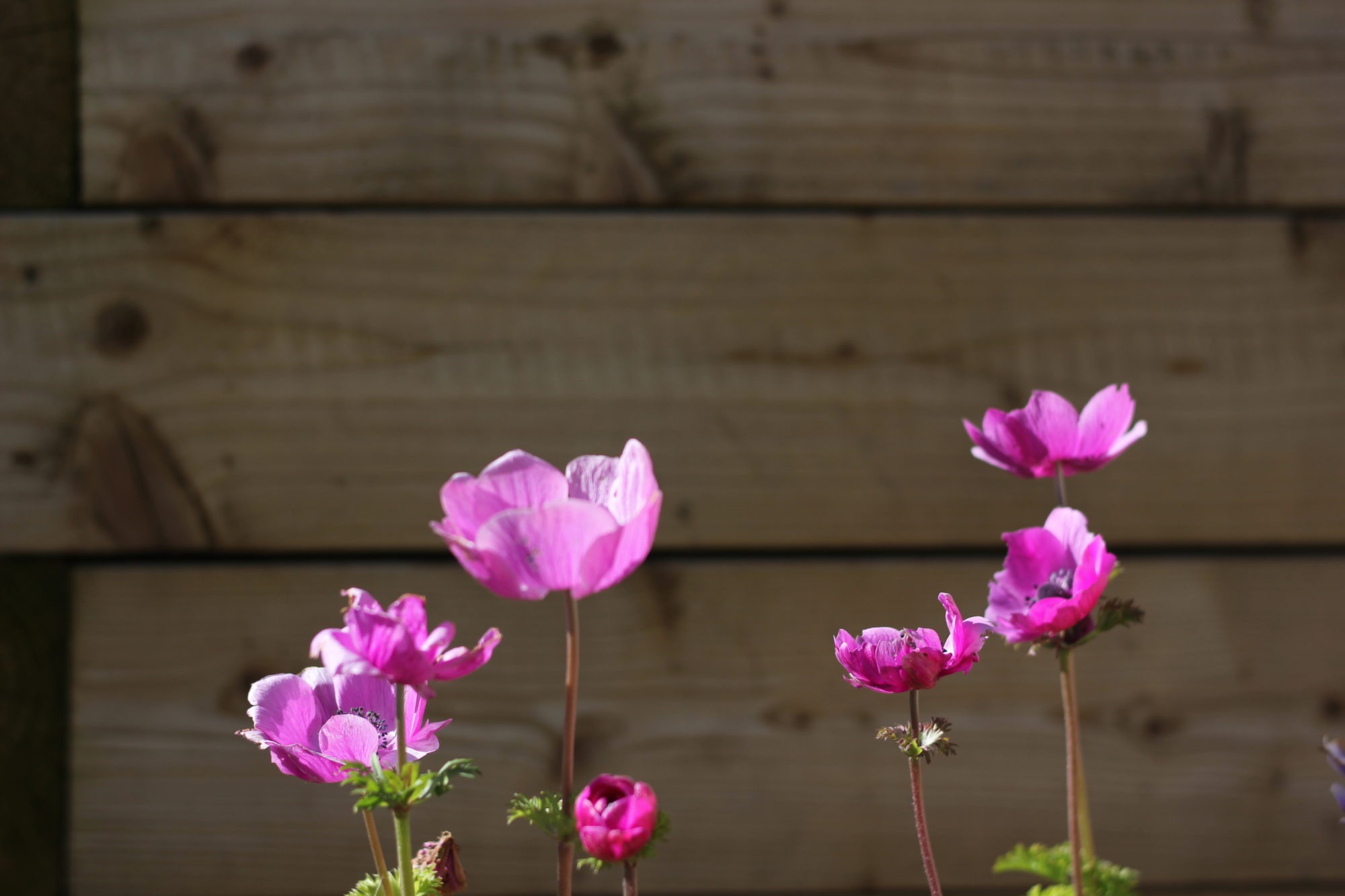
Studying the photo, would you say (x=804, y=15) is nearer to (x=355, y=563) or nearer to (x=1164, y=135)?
(x=1164, y=135)

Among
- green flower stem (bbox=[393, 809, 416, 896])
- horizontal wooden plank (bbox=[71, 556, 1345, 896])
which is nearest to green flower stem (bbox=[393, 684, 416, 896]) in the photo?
green flower stem (bbox=[393, 809, 416, 896])

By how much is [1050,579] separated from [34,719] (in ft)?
2.84

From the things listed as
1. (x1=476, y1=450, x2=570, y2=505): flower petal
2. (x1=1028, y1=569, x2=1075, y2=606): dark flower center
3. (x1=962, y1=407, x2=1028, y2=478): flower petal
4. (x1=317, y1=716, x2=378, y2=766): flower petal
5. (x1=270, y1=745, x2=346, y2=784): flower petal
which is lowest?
(x1=270, y1=745, x2=346, y2=784): flower petal

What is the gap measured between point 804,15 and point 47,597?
0.81 meters

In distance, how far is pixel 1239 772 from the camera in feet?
2.75

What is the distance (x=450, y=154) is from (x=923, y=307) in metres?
0.43

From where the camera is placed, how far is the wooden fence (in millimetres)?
812

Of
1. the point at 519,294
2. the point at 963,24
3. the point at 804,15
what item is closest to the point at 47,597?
the point at 519,294

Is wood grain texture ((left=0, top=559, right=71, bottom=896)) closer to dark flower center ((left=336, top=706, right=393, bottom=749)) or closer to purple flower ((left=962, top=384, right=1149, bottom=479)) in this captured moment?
dark flower center ((left=336, top=706, right=393, bottom=749))

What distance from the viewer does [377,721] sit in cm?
26

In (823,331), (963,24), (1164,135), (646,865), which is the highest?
(963,24)

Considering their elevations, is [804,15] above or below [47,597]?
above

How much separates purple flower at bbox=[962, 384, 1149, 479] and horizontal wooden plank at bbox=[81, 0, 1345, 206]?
0.59 meters

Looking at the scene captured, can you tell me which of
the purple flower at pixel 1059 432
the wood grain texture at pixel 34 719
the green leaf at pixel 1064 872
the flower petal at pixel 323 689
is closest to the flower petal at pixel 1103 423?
the purple flower at pixel 1059 432
